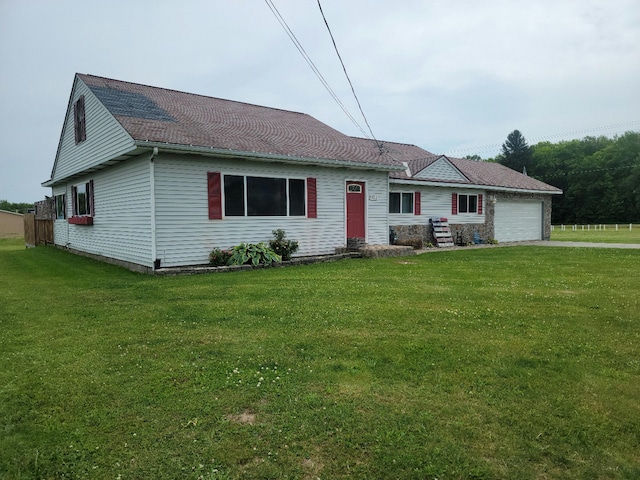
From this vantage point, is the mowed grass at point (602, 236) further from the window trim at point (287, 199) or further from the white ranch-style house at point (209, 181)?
the window trim at point (287, 199)

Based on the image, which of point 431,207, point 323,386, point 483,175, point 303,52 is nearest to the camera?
point 323,386

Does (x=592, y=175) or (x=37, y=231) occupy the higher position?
(x=592, y=175)

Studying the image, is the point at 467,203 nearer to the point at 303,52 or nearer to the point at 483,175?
the point at 483,175

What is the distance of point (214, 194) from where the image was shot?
10820 millimetres

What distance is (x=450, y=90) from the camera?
20.2 metres

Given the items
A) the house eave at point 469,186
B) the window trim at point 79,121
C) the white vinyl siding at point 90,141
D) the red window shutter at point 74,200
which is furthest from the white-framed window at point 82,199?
the house eave at point 469,186

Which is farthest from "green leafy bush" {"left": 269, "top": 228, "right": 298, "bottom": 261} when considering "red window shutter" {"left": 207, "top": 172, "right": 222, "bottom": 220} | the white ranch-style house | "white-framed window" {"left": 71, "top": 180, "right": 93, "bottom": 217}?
"white-framed window" {"left": 71, "top": 180, "right": 93, "bottom": 217}

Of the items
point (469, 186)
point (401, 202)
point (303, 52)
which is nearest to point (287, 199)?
point (303, 52)

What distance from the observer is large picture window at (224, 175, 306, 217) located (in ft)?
36.7

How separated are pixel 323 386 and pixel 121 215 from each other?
10.4m

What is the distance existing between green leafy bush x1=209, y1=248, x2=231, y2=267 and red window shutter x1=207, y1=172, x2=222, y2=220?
88 cm

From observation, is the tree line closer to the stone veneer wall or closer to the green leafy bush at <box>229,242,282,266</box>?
the stone veneer wall

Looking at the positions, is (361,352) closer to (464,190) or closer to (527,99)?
(464,190)

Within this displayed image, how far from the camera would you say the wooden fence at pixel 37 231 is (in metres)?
19.7
